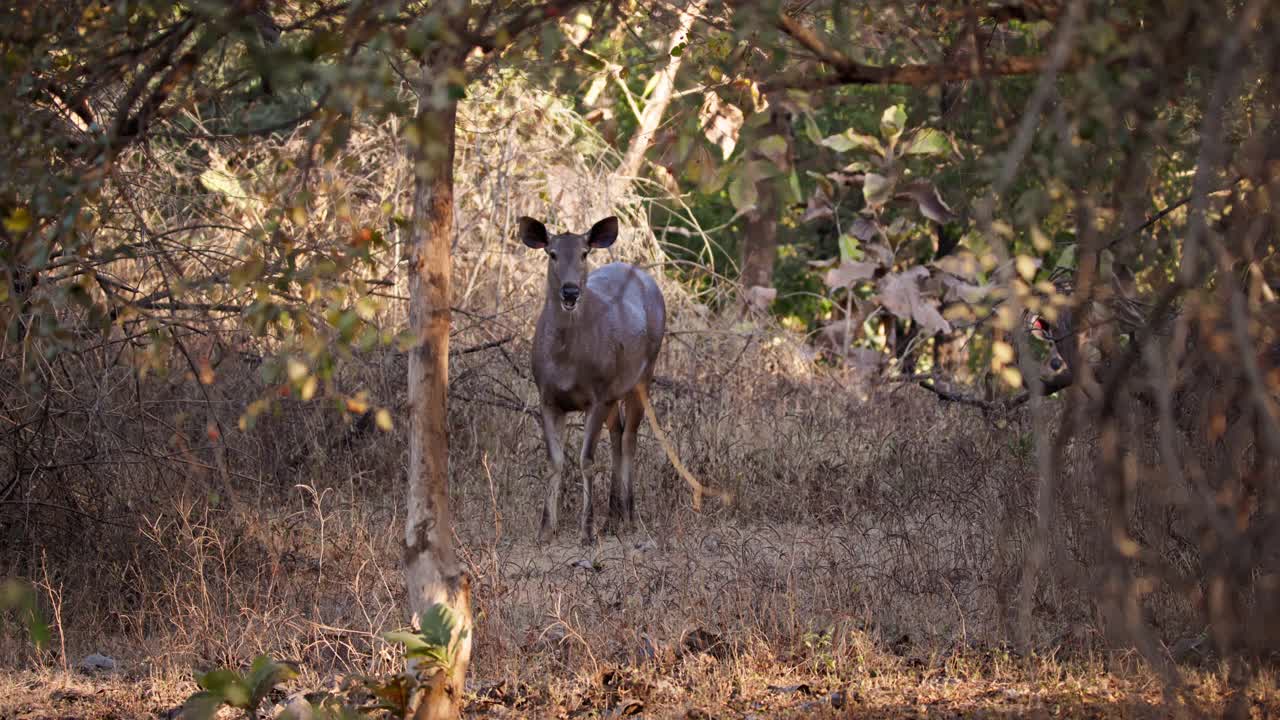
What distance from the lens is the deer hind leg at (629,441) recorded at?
10.2 m

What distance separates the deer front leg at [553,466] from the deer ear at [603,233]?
123 cm

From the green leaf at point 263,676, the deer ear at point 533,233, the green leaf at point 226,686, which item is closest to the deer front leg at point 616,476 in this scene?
the deer ear at point 533,233

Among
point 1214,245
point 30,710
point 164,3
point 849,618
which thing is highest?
point 164,3

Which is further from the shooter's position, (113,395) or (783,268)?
(783,268)

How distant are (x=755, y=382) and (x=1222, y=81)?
11.1 meters

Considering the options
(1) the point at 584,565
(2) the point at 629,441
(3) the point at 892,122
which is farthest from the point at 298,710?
(3) the point at 892,122

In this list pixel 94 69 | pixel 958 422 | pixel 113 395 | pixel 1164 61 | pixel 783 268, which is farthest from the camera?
pixel 783 268

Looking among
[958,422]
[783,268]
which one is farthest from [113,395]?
[783,268]

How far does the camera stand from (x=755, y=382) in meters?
13.5

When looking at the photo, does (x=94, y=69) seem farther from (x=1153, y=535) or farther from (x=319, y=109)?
(x=1153, y=535)

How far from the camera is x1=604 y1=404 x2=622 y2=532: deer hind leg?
1016 centimetres

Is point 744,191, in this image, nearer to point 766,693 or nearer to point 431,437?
point 431,437

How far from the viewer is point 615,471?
34.6 ft

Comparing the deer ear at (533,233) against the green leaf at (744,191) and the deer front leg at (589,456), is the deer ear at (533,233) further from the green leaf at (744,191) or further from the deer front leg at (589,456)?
the green leaf at (744,191)
